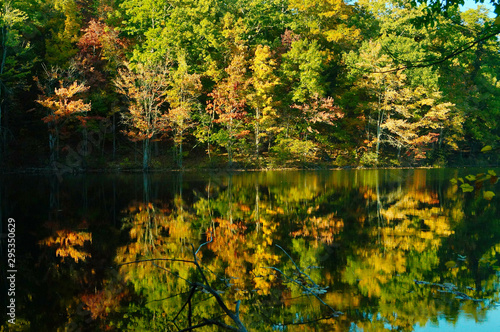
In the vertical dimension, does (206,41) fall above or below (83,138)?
above

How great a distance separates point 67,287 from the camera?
19.6 ft

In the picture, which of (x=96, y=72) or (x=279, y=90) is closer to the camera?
(x=96, y=72)

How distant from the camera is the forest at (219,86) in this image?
103ft

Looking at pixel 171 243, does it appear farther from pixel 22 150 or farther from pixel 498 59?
pixel 498 59

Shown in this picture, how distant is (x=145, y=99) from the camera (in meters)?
31.7

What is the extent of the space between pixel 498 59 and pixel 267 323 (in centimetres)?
5246

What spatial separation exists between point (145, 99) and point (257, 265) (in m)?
26.7

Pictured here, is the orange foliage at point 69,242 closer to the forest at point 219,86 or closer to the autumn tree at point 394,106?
the forest at point 219,86

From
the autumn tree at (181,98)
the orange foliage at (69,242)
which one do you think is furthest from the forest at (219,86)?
the orange foliage at (69,242)

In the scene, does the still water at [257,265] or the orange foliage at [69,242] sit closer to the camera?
the still water at [257,265]

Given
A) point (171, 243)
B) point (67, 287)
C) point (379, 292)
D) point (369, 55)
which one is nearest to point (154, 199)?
point (171, 243)

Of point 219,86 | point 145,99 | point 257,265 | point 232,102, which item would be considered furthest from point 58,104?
point 257,265

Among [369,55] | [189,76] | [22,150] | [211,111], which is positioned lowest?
[22,150]

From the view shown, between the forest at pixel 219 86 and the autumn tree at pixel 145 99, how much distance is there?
0.52ft
